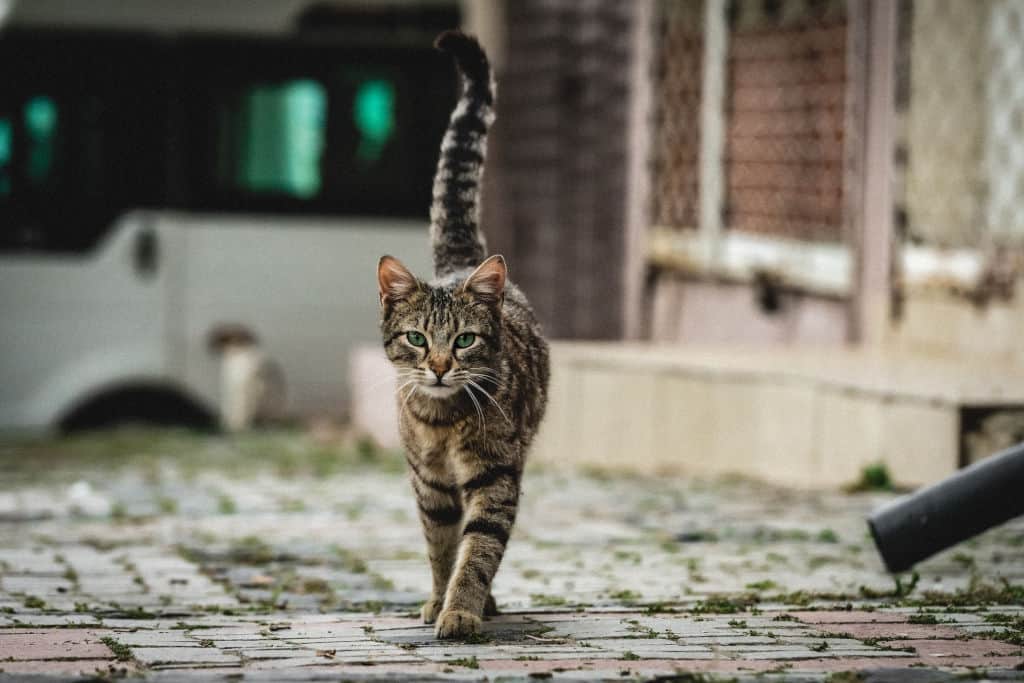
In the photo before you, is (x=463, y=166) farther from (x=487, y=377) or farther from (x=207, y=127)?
(x=207, y=127)

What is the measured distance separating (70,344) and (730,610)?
8836mm

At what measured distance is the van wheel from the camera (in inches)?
540

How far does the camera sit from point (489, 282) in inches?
225

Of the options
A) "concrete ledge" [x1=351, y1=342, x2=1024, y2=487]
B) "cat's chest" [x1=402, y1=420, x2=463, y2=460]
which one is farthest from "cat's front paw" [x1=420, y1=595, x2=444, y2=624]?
"concrete ledge" [x1=351, y1=342, x2=1024, y2=487]

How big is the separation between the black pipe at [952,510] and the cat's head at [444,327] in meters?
1.47

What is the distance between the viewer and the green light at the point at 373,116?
46.9 ft

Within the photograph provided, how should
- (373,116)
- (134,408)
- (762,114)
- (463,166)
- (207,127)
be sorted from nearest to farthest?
1. (463,166)
2. (762,114)
3. (134,408)
4. (207,127)
5. (373,116)

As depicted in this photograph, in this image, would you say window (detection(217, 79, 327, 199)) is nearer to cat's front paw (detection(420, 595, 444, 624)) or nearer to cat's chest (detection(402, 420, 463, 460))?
cat's chest (detection(402, 420, 463, 460))

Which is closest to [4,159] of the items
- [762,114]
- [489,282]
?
[762,114]

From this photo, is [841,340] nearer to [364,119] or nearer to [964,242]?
[964,242]

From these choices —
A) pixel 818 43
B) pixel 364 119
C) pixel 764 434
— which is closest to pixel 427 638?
pixel 764 434

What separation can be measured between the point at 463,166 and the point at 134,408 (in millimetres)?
7936

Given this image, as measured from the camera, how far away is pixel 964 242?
35.6 ft

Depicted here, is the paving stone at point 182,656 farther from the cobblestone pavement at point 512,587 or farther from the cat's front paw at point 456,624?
the cat's front paw at point 456,624
